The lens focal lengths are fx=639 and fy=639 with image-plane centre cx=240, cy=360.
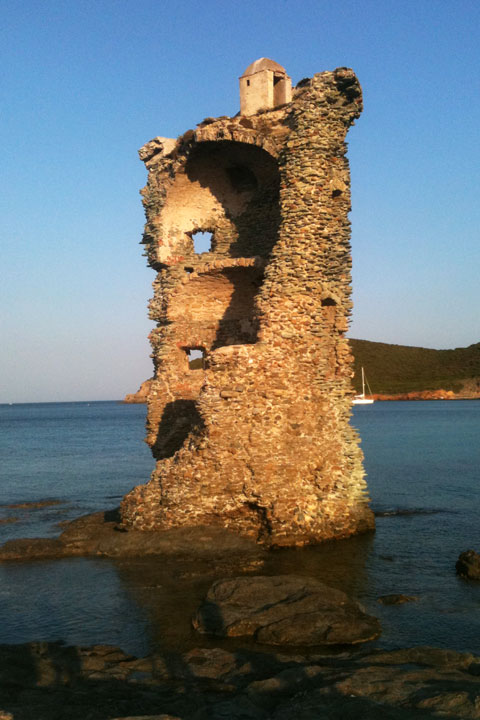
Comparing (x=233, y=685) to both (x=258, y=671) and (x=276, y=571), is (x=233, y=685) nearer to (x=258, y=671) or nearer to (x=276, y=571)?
Result: (x=258, y=671)

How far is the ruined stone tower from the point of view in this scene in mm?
13047

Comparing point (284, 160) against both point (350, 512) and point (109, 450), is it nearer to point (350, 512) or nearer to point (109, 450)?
point (350, 512)

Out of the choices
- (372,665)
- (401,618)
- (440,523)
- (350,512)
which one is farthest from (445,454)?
(372,665)

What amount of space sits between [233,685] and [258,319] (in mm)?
8400

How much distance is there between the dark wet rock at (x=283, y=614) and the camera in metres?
8.20

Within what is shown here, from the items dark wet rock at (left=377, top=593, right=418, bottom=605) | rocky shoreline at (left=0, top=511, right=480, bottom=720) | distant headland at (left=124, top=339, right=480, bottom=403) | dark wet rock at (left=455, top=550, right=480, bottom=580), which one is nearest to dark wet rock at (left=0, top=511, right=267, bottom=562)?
rocky shoreline at (left=0, top=511, right=480, bottom=720)

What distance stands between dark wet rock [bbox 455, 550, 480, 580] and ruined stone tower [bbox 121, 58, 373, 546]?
2.79 metres

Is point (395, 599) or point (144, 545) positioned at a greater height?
point (144, 545)

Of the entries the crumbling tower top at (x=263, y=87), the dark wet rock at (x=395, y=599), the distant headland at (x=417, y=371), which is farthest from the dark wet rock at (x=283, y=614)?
the distant headland at (x=417, y=371)

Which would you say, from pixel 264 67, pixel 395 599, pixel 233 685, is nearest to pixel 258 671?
pixel 233 685

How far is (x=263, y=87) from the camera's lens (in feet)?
53.2

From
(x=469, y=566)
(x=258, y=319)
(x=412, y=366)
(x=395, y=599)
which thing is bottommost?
(x=395, y=599)

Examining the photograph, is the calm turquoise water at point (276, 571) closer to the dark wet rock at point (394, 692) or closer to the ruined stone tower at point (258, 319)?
the dark wet rock at point (394, 692)

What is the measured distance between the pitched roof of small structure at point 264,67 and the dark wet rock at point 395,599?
1287 centimetres
